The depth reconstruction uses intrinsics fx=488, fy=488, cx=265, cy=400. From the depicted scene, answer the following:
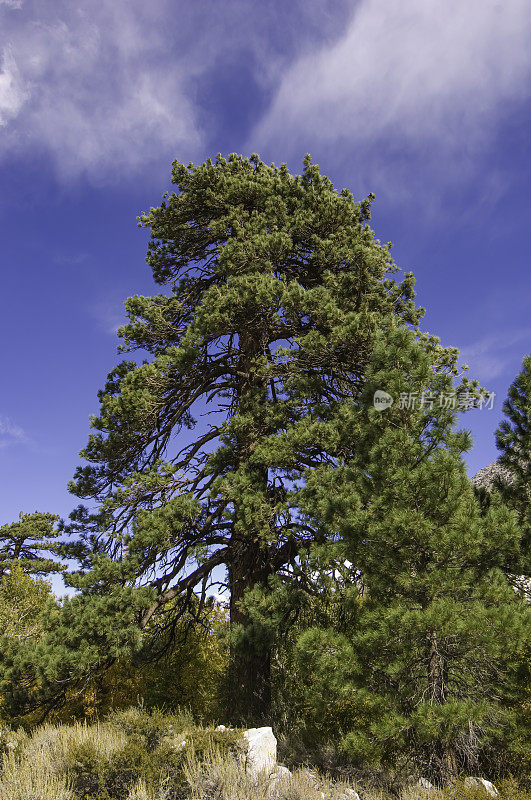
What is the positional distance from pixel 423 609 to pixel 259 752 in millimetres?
2985

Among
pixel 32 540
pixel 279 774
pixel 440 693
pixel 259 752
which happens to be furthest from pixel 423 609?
pixel 32 540

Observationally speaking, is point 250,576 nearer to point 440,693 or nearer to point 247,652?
point 247,652

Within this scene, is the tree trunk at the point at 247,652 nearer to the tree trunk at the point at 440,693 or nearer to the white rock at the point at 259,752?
the white rock at the point at 259,752

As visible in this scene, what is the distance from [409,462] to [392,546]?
1.21 meters

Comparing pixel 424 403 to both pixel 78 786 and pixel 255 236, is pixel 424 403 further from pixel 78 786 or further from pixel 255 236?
pixel 78 786

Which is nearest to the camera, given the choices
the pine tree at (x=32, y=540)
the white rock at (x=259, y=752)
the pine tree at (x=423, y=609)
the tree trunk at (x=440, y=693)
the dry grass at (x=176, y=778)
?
the dry grass at (x=176, y=778)

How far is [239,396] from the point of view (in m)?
10.4

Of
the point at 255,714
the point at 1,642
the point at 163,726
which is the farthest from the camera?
the point at 255,714

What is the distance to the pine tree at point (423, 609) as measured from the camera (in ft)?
19.3

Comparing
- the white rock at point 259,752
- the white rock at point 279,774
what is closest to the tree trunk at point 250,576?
the white rock at point 259,752

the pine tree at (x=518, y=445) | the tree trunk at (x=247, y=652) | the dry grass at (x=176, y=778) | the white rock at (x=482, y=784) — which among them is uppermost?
the pine tree at (x=518, y=445)

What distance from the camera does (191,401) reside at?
11.4 m

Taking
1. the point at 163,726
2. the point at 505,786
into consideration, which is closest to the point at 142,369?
the point at 163,726

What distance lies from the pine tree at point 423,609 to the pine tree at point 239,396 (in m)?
1.51
